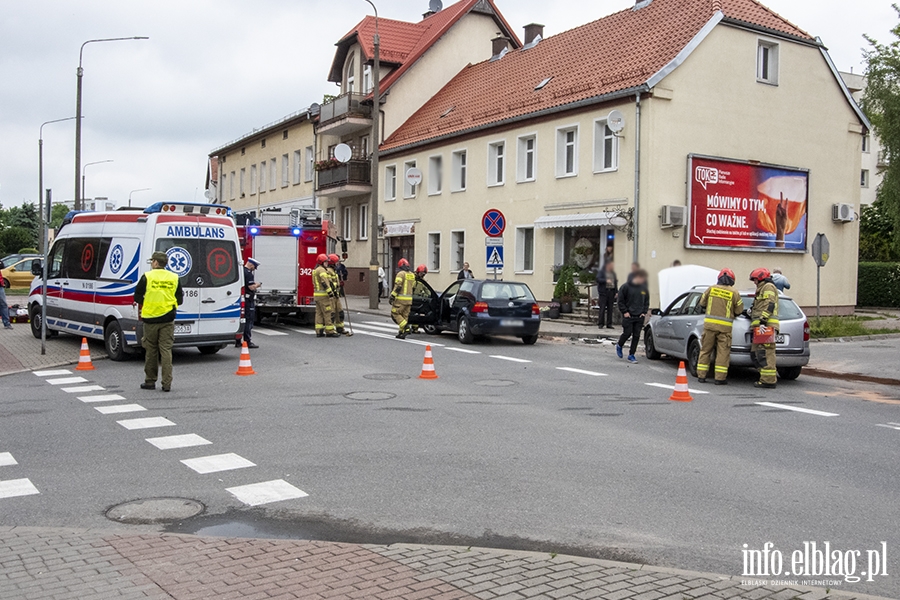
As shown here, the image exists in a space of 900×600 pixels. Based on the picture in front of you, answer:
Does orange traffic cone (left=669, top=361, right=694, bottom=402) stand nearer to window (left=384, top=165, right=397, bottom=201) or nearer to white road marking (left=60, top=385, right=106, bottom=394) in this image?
Result: white road marking (left=60, top=385, right=106, bottom=394)

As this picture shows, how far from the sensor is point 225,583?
14.9ft

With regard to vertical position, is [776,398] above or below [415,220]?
below

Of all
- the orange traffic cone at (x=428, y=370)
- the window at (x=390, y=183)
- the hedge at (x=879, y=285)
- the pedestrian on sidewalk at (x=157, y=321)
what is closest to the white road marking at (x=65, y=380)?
the pedestrian on sidewalk at (x=157, y=321)

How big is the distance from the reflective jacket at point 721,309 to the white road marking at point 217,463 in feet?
25.4

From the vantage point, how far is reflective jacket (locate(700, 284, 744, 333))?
1281cm

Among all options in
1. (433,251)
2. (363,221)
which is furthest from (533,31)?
(363,221)

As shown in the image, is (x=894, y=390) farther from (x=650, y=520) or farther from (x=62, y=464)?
(x=62, y=464)

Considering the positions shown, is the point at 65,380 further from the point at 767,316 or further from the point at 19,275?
the point at 19,275

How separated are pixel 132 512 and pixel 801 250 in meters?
19.0

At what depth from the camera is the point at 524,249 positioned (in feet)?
95.8

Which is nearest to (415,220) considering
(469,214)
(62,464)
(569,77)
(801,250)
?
(469,214)

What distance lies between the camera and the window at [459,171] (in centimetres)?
3262

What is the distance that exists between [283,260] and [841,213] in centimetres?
1812

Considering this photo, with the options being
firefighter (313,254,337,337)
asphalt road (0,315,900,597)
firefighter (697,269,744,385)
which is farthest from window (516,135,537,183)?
asphalt road (0,315,900,597)
